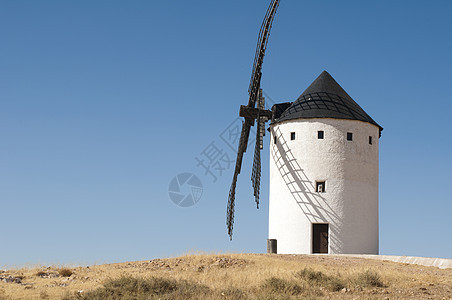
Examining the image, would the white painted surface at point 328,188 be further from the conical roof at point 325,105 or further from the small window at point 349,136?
the conical roof at point 325,105

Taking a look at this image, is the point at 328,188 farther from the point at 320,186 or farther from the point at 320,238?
the point at 320,238

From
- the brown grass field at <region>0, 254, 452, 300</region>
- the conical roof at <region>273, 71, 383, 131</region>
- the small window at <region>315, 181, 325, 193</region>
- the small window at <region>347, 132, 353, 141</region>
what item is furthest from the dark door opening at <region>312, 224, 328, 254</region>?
the conical roof at <region>273, 71, 383, 131</region>

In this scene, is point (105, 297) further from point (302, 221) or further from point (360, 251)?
point (360, 251)

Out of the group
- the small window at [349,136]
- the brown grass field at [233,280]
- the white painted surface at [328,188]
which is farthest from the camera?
the small window at [349,136]

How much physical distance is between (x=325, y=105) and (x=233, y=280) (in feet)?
45.0

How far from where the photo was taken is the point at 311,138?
87.7 ft

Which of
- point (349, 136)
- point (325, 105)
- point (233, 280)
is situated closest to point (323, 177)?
point (349, 136)

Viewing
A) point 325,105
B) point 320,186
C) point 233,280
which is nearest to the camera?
point 233,280

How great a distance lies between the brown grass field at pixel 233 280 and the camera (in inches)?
552

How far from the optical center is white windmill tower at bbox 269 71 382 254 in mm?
26297

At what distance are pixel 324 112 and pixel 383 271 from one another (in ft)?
36.0

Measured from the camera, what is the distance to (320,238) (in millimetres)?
26344

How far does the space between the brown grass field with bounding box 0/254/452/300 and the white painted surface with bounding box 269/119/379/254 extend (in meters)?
5.19

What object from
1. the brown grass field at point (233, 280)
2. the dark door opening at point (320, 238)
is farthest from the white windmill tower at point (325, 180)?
Result: the brown grass field at point (233, 280)
